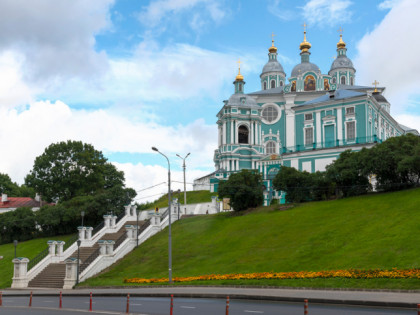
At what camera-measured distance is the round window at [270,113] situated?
3344 inches

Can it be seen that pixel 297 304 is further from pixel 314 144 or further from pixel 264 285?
pixel 314 144

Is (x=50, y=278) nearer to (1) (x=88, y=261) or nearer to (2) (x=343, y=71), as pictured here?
(1) (x=88, y=261)

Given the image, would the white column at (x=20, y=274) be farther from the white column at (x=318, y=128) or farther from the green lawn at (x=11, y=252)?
the white column at (x=318, y=128)

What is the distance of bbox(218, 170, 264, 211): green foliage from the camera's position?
49.2 m

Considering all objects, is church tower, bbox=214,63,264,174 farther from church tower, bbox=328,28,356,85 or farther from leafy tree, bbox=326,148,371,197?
leafy tree, bbox=326,148,371,197

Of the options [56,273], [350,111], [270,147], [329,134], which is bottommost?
[56,273]

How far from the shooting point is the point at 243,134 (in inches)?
3248

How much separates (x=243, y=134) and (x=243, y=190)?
34228 millimetres

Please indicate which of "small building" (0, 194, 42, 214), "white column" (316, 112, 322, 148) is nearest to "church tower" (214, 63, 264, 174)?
"white column" (316, 112, 322, 148)

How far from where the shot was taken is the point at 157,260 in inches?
1569

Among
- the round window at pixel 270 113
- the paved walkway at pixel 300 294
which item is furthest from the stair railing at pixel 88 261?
the round window at pixel 270 113

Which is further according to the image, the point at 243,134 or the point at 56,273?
the point at 243,134

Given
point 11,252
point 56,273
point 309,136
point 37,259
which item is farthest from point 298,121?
point 56,273

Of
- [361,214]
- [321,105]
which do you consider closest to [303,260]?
[361,214]
